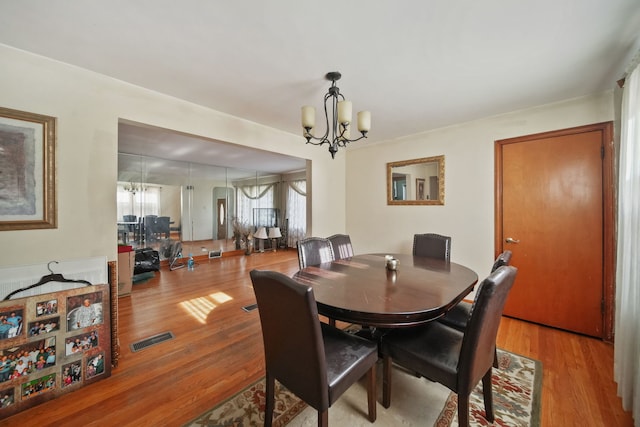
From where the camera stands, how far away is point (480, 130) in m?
3.04

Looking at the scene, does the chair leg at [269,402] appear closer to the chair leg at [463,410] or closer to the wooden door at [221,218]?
the chair leg at [463,410]

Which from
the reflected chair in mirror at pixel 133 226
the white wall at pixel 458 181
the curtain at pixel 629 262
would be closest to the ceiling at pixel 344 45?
the white wall at pixel 458 181

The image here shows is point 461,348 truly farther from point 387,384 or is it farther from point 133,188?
point 133,188

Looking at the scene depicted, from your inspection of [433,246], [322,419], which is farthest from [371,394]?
[433,246]

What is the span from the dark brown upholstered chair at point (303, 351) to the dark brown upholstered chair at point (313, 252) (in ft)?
3.32

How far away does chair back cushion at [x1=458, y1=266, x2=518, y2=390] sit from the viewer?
1167 millimetres

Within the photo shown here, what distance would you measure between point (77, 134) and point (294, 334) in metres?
Answer: 2.24

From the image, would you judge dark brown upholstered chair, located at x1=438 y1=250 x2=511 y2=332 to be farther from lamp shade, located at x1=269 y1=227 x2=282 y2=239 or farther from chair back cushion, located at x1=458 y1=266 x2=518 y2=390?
lamp shade, located at x1=269 y1=227 x2=282 y2=239

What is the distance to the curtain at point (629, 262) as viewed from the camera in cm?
150

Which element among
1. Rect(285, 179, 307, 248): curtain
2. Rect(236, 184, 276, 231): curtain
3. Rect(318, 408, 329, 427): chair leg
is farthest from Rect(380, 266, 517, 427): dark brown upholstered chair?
Rect(236, 184, 276, 231): curtain

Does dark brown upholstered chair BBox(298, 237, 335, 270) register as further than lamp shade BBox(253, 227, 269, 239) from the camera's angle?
No

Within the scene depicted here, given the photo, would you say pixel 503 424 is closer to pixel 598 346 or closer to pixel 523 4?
pixel 598 346

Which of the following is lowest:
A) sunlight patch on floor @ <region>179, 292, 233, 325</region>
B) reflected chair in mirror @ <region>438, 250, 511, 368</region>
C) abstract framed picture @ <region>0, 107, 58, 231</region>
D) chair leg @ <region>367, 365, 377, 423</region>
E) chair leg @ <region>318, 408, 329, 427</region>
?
sunlight patch on floor @ <region>179, 292, 233, 325</region>

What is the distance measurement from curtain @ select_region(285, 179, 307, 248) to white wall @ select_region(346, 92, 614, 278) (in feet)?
9.59
